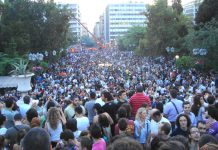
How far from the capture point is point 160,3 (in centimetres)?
5091

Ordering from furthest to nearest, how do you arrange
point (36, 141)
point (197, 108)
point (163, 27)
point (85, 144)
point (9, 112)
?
point (163, 27) → point (197, 108) → point (9, 112) → point (85, 144) → point (36, 141)

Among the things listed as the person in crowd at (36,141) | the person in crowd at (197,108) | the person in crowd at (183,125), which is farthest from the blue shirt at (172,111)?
the person in crowd at (36,141)

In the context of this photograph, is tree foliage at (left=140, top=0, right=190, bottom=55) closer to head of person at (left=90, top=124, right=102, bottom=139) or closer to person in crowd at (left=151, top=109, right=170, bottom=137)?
person in crowd at (left=151, top=109, right=170, bottom=137)

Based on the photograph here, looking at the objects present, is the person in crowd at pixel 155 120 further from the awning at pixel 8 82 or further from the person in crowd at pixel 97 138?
the awning at pixel 8 82

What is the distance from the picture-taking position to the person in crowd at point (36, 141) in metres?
3.47

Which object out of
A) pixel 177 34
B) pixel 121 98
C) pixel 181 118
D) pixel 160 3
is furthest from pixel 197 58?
pixel 181 118

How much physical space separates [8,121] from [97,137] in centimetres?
319

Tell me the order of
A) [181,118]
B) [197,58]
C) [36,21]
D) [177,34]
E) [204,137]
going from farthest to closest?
[177,34]
[36,21]
[197,58]
[181,118]
[204,137]

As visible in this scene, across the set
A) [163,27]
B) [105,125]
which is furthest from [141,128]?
[163,27]

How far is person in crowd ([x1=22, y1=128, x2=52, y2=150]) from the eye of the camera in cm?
347

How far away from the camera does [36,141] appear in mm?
3477

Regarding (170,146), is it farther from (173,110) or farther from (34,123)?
(173,110)

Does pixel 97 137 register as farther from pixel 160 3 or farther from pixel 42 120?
pixel 160 3

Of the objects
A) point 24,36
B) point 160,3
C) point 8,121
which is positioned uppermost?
point 160,3
